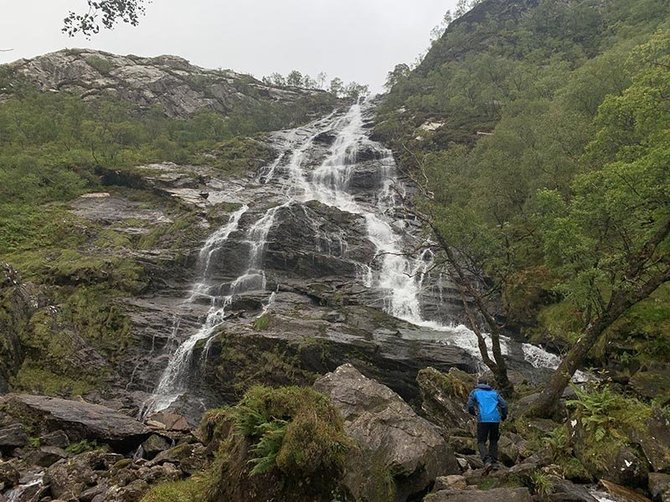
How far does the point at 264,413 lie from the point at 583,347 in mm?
8121

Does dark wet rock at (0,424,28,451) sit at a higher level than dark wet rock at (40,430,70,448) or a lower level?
higher

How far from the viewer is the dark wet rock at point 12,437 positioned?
10.3 metres

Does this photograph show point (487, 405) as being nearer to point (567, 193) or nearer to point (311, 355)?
point (311, 355)

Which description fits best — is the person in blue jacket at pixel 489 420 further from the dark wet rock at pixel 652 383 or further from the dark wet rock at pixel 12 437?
the dark wet rock at pixel 12 437

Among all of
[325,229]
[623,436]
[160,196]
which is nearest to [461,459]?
[623,436]

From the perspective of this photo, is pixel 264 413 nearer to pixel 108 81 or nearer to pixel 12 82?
pixel 12 82

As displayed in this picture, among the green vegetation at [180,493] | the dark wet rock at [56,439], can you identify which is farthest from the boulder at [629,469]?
the dark wet rock at [56,439]

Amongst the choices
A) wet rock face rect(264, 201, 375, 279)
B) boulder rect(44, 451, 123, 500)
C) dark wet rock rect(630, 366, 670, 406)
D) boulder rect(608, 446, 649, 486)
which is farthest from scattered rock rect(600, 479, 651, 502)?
wet rock face rect(264, 201, 375, 279)

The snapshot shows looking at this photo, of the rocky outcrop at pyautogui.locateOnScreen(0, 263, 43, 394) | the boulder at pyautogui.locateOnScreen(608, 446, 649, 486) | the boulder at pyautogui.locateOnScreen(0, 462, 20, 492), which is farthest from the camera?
the rocky outcrop at pyautogui.locateOnScreen(0, 263, 43, 394)

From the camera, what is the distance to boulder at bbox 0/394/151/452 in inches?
438

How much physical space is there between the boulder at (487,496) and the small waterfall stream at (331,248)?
28.4ft

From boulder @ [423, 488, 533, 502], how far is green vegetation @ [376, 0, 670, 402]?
6.24 meters

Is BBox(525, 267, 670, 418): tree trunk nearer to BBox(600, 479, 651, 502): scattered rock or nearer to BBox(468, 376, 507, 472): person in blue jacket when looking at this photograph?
BBox(468, 376, 507, 472): person in blue jacket

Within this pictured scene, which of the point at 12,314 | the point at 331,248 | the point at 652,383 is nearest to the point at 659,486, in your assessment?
the point at 652,383
